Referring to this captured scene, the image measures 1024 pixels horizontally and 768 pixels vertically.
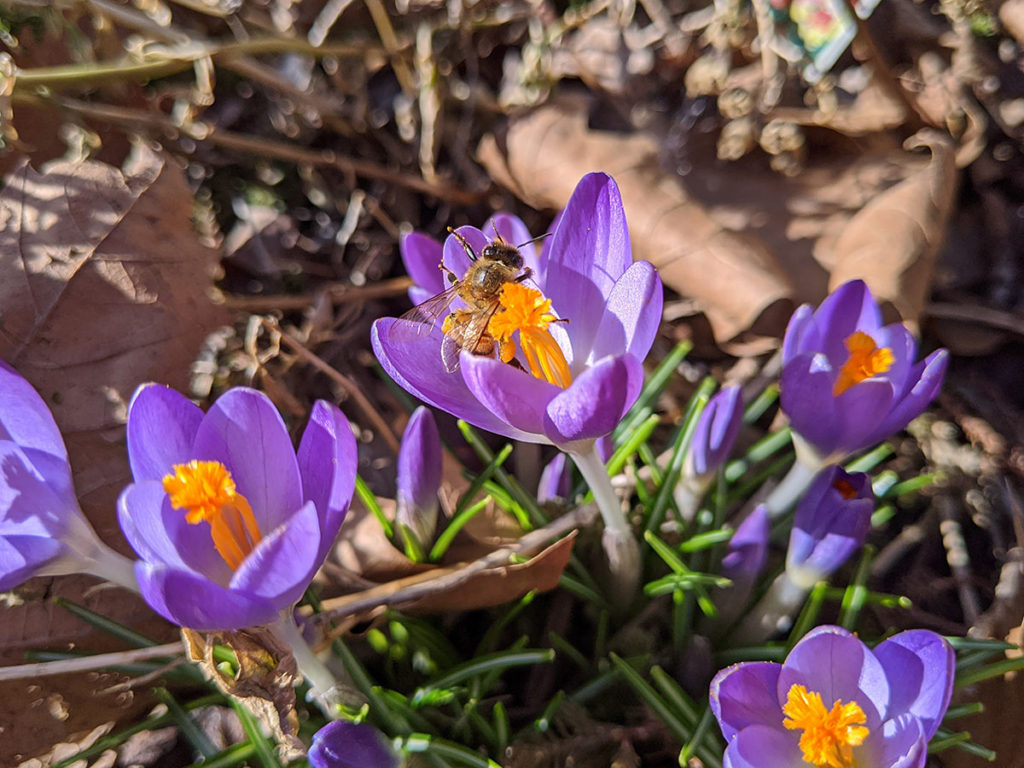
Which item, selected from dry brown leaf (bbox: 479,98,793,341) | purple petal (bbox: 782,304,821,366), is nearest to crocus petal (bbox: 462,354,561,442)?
purple petal (bbox: 782,304,821,366)

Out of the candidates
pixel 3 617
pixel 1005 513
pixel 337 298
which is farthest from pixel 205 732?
pixel 1005 513

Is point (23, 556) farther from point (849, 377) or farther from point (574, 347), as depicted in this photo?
point (849, 377)

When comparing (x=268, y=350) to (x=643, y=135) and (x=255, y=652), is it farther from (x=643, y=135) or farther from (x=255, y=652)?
(x=643, y=135)

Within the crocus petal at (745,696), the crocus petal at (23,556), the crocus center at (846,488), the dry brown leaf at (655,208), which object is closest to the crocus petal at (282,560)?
the crocus petal at (23,556)

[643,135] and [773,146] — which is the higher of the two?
[643,135]

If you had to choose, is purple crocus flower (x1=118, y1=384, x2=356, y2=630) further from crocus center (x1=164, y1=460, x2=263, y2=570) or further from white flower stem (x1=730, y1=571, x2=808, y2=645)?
white flower stem (x1=730, y1=571, x2=808, y2=645)
